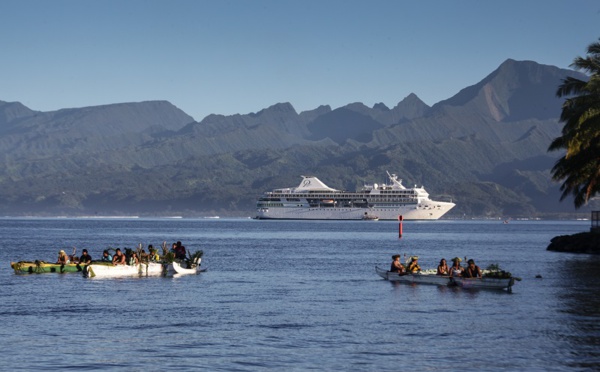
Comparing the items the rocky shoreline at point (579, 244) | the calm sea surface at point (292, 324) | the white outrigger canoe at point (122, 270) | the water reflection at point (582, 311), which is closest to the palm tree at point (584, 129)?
the rocky shoreline at point (579, 244)

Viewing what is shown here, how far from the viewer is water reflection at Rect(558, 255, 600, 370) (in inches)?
1375

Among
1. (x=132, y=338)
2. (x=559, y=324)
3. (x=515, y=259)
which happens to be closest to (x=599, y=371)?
(x=559, y=324)

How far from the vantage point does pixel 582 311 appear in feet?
157

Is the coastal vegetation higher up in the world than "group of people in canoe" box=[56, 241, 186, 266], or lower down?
higher up

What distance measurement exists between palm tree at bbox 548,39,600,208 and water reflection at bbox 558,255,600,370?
38.1 feet

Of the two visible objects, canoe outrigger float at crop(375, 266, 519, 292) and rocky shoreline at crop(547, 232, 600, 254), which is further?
rocky shoreline at crop(547, 232, 600, 254)

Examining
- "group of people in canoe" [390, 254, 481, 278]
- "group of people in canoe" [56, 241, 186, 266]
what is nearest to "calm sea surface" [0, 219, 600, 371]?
"group of people in canoe" [390, 254, 481, 278]

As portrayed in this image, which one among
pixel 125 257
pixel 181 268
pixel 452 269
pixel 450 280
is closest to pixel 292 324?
pixel 450 280

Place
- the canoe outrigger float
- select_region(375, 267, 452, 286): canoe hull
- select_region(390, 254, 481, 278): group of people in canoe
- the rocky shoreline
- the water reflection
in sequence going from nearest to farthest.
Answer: the water reflection, the canoe outrigger float, select_region(390, 254, 481, 278): group of people in canoe, select_region(375, 267, 452, 286): canoe hull, the rocky shoreline

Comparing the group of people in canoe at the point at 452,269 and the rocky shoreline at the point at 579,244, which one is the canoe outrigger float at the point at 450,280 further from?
the rocky shoreline at the point at 579,244

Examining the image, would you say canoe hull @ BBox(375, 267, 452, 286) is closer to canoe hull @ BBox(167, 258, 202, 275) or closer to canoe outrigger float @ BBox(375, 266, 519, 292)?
canoe outrigger float @ BBox(375, 266, 519, 292)

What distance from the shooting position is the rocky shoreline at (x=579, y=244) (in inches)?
4067

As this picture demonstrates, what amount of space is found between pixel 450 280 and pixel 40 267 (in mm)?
30980

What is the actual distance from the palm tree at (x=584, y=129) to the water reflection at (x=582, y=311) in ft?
38.1
